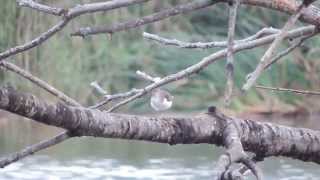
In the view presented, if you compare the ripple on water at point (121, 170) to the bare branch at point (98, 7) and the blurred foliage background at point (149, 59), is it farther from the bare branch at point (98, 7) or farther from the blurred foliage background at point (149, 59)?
the bare branch at point (98, 7)

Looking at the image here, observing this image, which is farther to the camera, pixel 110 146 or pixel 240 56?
pixel 240 56

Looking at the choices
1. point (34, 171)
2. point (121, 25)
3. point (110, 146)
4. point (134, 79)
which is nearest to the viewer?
point (121, 25)

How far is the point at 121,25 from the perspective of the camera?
0.95 metres

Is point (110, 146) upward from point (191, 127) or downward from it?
upward

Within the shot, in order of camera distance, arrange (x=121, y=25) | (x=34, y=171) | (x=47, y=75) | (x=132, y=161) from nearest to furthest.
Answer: (x=121, y=25), (x=34, y=171), (x=132, y=161), (x=47, y=75)

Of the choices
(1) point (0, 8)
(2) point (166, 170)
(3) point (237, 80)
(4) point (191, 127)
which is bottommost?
(4) point (191, 127)

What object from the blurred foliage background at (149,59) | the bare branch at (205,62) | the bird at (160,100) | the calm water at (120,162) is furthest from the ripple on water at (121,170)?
the bare branch at (205,62)

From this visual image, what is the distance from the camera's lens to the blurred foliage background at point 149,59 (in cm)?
724

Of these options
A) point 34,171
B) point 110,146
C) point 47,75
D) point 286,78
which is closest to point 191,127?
point 34,171

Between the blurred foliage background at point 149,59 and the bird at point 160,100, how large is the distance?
13.2 feet

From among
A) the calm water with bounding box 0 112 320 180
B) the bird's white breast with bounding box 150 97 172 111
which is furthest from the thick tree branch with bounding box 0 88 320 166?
the calm water with bounding box 0 112 320 180

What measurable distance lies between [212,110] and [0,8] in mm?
6578

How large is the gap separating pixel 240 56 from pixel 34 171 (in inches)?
135

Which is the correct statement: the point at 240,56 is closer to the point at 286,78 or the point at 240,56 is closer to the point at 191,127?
the point at 286,78
